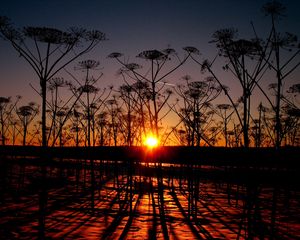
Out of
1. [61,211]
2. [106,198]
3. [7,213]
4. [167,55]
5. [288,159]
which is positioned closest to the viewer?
[288,159]

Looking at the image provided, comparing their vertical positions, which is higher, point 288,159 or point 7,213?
point 288,159

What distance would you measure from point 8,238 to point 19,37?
15.0 ft

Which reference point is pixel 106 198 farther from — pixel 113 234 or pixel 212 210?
pixel 113 234

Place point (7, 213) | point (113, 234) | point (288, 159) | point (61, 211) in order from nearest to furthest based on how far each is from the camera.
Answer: point (288, 159) → point (113, 234) → point (7, 213) → point (61, 211)

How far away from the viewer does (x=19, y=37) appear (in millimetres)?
Result: 8367

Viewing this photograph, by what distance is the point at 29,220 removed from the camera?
26.7 feet

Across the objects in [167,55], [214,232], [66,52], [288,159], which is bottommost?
[214,232]

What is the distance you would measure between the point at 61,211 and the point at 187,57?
5.53 meters

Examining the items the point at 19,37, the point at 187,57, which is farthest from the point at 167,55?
the point at 19,37

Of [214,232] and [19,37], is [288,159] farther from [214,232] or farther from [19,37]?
[19,37]

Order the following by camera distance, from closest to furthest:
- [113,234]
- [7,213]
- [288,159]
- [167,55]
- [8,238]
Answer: [288,159] → [8,238] → [113,234] → [7,213] → [167,55]

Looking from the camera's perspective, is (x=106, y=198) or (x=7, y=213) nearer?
(x=7, y=213)

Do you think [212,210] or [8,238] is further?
[212,210]

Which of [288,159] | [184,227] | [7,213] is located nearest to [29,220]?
[7,213]
